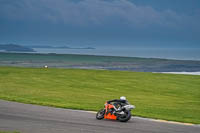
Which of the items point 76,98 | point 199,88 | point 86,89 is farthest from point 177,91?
point 76,98

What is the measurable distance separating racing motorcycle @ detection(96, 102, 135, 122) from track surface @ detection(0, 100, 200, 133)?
311 mm

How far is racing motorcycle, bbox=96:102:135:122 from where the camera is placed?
15741 millimetres

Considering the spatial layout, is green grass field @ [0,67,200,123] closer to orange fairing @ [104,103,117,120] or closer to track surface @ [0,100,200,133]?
track surface @ [0,100,200,133]

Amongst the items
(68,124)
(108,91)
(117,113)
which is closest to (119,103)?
(117,113)

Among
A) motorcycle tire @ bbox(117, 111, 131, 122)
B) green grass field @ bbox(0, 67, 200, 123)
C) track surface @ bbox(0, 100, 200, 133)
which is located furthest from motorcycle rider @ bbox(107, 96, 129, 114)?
green grass field @ bbox(0, 67, 200, 123)

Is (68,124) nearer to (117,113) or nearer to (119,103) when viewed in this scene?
(117,113)

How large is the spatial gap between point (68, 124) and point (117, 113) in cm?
238

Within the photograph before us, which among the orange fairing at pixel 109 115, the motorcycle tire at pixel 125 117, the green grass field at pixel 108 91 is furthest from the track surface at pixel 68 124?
the green grass field at pixel 108 91

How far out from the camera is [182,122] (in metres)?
16.7

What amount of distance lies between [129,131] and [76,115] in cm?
430

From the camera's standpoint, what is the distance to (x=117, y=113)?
16.0 meters

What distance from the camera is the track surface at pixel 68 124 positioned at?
13578 millimetres

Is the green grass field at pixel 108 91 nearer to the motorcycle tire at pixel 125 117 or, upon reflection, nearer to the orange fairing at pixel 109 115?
the orange fairing at pixel 109 115

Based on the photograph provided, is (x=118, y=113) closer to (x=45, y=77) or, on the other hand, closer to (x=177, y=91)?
(x=177, y=91)
